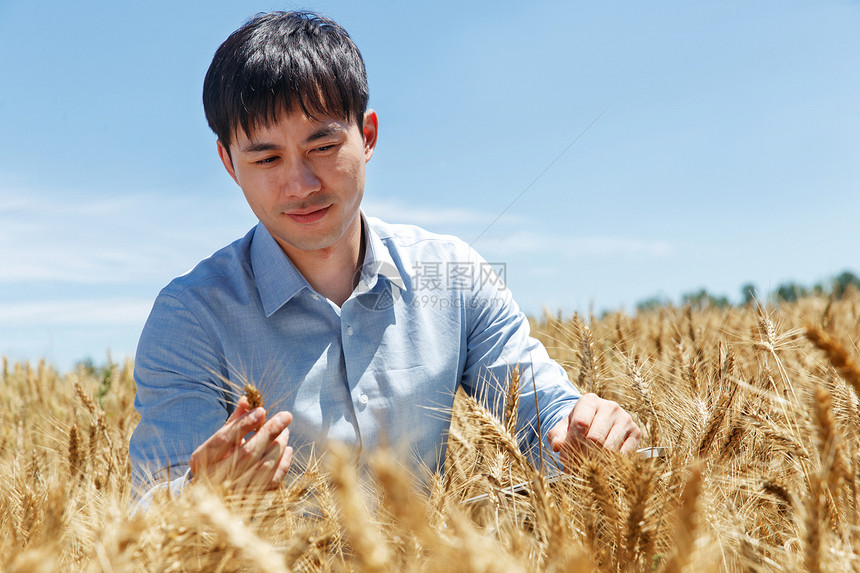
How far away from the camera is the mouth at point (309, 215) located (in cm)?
174

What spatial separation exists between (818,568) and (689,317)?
2.27 m

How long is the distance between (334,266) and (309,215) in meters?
0.32

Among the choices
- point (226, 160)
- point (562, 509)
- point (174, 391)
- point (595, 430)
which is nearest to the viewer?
point (562, 509)

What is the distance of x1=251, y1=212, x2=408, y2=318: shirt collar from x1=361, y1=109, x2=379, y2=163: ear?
0.27 meters

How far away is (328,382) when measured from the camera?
1.87 m

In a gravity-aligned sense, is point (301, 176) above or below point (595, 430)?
above

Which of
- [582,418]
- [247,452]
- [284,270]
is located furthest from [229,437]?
[284,270]

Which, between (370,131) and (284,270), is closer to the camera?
(284,270)

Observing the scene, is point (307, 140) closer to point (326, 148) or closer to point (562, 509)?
point (326, 148)

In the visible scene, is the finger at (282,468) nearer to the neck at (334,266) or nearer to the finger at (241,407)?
the finger at (241,407)

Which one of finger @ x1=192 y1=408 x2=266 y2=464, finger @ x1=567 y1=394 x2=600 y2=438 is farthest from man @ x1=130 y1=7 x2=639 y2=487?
finger @ x1=192 y1=408 x2=266 y2=464

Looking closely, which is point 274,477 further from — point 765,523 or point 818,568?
point 765,523

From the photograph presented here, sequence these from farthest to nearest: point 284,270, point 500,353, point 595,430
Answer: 1. point 500,353
2. point 284,270
3. point 595,430

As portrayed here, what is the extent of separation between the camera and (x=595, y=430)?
1.40 meters
